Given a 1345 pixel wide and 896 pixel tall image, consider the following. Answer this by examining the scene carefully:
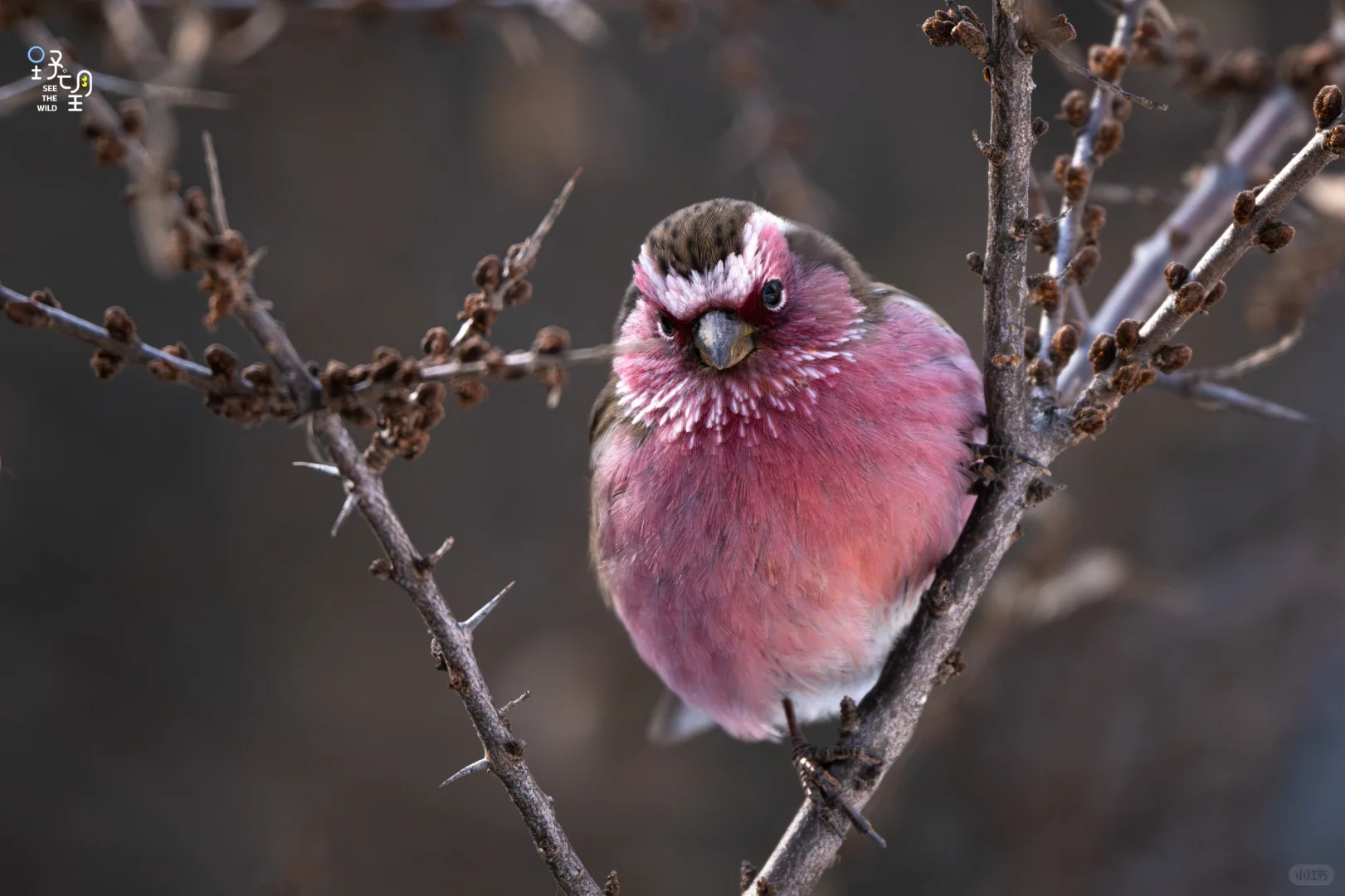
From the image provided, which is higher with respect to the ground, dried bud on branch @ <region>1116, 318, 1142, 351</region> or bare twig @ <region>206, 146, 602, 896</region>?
bare twig @ <region>206, 146, 602, 896</region>

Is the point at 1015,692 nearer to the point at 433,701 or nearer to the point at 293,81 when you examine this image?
the point at 433,701

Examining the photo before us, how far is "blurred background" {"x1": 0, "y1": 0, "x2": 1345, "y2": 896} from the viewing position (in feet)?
18.5

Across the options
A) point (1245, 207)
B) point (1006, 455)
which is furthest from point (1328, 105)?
point (1006, 455)

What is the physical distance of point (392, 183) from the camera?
6180mm

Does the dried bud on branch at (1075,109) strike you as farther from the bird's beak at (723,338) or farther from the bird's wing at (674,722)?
the bird's wing at (674,722)

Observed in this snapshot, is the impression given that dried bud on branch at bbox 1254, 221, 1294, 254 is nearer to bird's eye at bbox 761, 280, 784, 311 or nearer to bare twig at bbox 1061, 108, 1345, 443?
bare twig at bbox 1061, 108, 1345, 443

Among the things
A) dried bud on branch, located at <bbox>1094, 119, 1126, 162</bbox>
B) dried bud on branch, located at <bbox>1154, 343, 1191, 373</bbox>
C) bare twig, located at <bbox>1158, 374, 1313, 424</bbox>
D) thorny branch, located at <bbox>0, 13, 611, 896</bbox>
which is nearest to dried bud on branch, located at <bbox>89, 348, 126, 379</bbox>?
thorny branch, located at <bbox>0, 13, 611, 896</bbox>

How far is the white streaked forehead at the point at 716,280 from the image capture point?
3.21 metres

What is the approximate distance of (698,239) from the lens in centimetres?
324

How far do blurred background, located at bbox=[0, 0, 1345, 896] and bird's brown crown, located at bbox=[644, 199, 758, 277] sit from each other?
2.26 m

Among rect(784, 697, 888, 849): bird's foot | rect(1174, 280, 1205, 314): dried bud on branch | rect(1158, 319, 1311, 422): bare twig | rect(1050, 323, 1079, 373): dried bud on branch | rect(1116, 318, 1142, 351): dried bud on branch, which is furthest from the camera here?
rect(784, 697, 888, 849): bird's foot

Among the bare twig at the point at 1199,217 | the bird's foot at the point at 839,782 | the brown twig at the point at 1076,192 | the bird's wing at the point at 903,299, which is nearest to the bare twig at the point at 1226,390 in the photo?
the bare twig at the point at 1199,217

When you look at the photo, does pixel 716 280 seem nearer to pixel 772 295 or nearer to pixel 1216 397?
pixel 772 295

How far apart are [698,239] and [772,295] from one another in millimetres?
264
